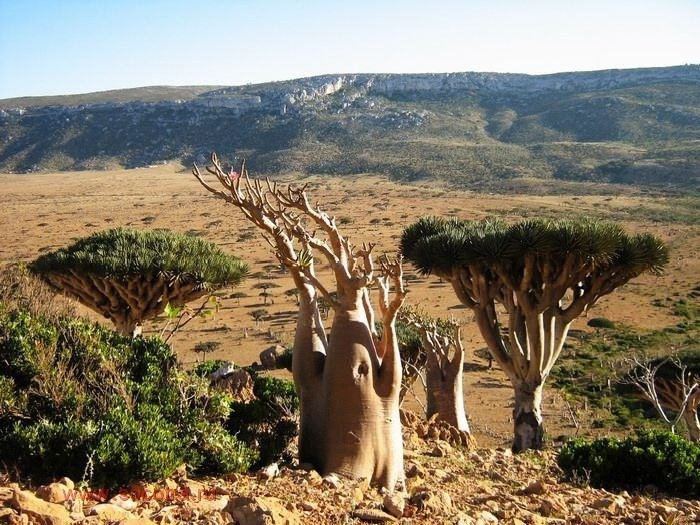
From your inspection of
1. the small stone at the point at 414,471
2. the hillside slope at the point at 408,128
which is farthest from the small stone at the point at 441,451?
the hillside slope at the point at 408,128

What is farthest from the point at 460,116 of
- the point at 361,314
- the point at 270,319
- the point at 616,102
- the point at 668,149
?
the point at 361,314

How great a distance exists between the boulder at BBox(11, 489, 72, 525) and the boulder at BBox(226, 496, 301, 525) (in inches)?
44.4

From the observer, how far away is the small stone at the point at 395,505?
18.0ft

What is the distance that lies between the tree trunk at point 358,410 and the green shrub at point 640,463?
98.2 inches

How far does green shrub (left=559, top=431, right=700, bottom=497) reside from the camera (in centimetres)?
795

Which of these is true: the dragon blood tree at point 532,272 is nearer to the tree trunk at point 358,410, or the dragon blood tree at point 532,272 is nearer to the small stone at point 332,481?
the tree trunk at point 358,410

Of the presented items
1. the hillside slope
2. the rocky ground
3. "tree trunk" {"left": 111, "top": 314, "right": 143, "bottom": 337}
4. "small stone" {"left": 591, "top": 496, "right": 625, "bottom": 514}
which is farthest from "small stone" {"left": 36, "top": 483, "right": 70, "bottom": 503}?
the hillside slope

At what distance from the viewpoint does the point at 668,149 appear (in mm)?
85625

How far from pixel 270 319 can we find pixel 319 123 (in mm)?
86647

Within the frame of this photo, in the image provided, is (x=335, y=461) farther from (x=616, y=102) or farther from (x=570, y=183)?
(x=616, y=102)

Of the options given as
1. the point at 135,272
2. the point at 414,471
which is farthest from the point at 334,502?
the point at 135,272

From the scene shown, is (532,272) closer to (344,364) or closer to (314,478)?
(344,364)

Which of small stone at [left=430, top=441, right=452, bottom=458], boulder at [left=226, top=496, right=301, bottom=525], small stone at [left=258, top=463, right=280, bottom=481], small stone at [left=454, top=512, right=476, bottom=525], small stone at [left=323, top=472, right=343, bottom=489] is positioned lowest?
small stone at [left=430, top=441, right=452, bottom=458]

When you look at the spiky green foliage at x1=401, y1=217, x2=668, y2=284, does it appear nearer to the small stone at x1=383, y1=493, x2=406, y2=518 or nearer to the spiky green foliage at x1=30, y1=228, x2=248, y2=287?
the spiky green foliage at x1=30, y1=228, x2=248, y2=287
